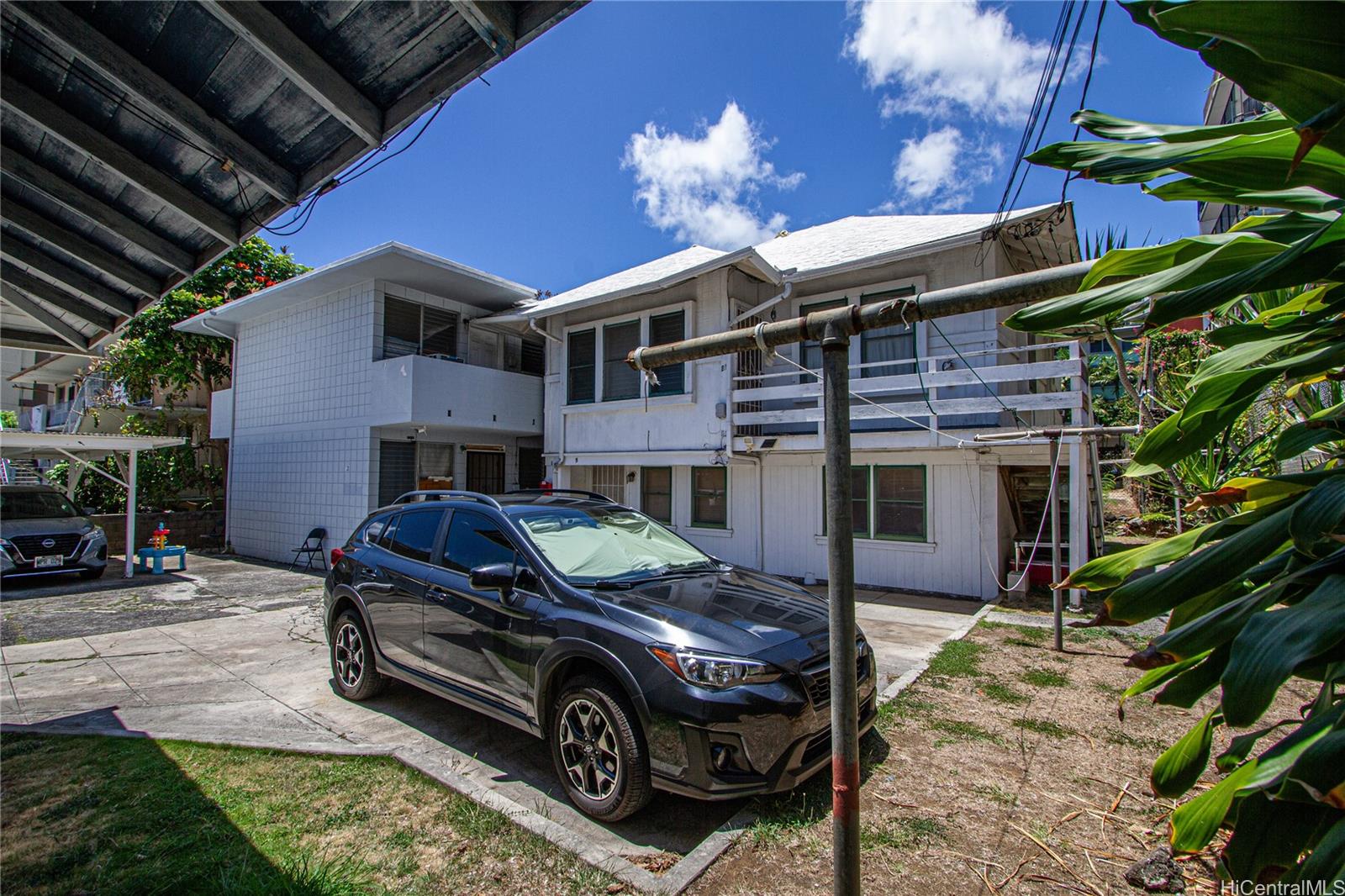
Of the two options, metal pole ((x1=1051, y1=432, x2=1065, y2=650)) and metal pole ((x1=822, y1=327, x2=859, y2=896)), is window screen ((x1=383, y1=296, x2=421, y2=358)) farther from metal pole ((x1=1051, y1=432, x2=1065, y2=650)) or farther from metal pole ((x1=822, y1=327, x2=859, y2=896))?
metal pole ((x1=822, y1=327, x2=859, y2=896))

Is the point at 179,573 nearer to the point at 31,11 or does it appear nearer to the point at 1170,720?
the point at 31,11

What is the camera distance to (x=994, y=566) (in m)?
9.98

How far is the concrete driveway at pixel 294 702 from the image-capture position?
141 inches

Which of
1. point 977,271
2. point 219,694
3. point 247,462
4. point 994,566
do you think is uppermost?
point 977,271

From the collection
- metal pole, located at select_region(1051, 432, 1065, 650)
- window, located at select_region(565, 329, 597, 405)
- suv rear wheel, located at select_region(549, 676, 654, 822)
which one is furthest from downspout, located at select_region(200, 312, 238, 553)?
metal pole, located at select_region(1051, 432, 1065, 650)

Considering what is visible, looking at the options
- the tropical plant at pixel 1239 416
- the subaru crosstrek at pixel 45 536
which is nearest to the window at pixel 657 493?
the subaru crosstrek at pixel 45 536

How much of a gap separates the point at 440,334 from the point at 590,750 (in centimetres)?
1204

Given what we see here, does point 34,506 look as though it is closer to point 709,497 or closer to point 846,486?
point 709,497

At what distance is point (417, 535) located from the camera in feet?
17.8

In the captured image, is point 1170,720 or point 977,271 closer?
point 1170,720

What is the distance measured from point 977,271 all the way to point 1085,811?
337 inches

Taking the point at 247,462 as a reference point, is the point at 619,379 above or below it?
above

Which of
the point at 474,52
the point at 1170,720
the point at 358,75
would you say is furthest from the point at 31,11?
the point at 1170,720

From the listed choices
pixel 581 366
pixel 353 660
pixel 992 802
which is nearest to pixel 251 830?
pixel 353 660
